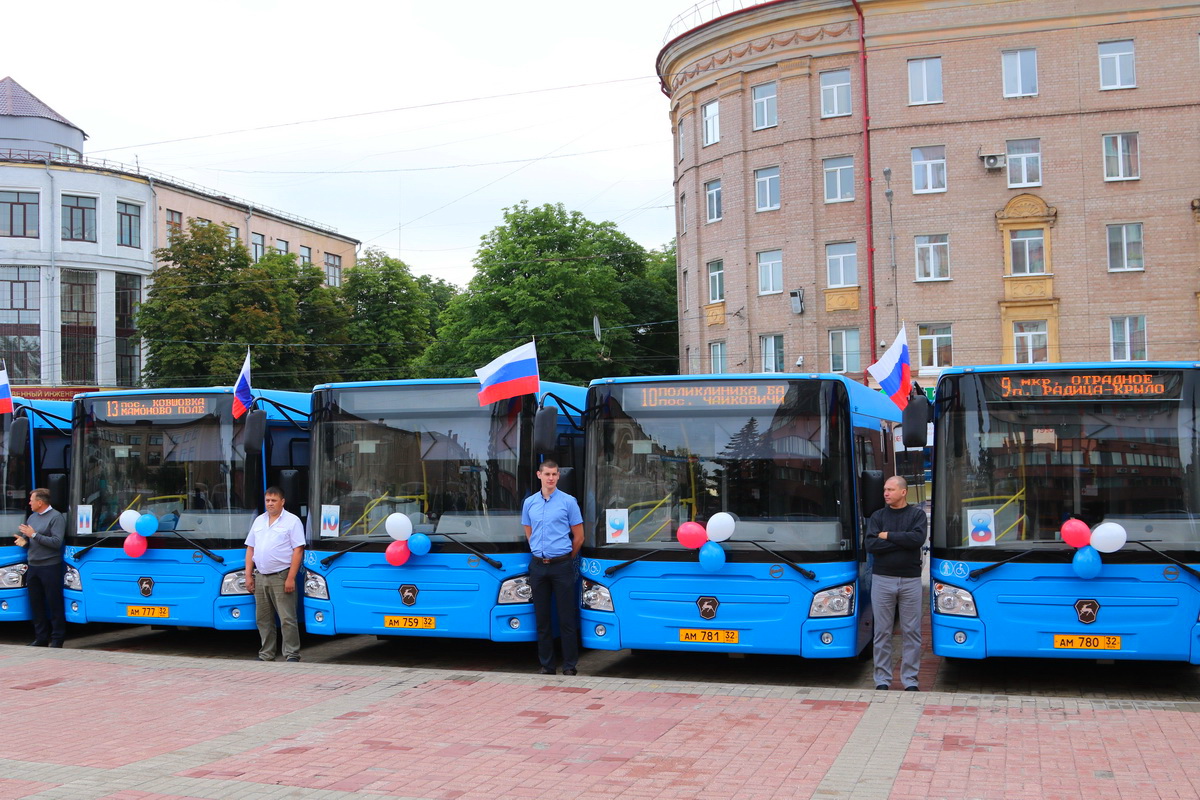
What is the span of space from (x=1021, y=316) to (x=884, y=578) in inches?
1110

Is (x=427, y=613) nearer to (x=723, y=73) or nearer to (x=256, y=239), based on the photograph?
(x=723, y=73)

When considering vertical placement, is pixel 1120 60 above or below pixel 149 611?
above

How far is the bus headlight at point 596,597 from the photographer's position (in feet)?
34.6

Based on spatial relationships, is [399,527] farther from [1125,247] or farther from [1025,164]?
[1125,247]

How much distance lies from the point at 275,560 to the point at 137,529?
162 centimetres

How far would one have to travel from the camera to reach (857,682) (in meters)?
10.7

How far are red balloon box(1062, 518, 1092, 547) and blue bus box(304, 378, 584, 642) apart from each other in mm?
4251

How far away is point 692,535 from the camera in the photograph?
1008 centimetres

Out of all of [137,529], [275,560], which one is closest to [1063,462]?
[275,560]

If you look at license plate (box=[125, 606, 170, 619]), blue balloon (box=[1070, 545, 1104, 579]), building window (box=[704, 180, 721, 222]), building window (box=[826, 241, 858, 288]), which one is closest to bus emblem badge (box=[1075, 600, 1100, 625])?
blue balloon (box=[1070, 545, 1104, 579])

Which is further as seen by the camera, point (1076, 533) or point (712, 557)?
point (712, 557)

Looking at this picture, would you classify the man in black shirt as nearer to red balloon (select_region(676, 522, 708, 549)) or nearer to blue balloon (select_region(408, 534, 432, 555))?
red balloon (select_region(676, 522, 708, 549))

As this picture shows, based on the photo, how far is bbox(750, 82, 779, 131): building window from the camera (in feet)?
125

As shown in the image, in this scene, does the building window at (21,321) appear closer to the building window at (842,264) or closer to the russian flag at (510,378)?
the building window at (842,264)
